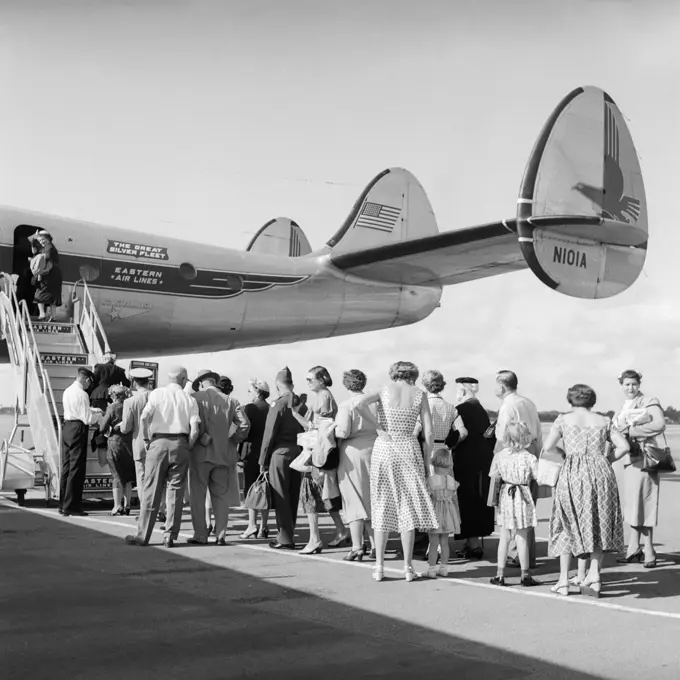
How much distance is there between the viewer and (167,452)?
8.18m

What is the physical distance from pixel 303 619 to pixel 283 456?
3160mm

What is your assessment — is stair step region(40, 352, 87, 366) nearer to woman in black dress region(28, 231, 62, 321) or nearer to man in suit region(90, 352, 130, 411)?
man in suit region(90, 352, 130, 411)

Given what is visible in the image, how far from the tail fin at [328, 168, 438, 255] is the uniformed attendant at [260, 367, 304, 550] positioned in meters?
9.13

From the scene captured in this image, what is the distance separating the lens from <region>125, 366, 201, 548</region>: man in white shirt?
26.8 feet

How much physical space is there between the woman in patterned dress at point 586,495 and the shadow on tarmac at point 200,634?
1.46 metres

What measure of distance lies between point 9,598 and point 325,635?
230cm

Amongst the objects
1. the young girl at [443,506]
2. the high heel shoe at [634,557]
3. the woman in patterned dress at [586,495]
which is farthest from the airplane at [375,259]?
the woman in patterned dress at [586,495]

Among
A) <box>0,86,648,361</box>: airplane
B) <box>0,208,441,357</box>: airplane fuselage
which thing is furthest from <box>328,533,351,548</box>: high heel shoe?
<box>0,208,441,357</box>: airplane fuselage

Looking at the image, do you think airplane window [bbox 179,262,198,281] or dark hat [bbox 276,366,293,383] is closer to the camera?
dark hat [bbox 276,366,293,383]

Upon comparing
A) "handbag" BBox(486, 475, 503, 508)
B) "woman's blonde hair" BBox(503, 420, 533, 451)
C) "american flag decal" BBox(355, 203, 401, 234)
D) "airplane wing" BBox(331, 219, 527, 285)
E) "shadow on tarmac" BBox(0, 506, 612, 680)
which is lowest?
"shadow on tarmac" BBox(0, 506, 612, 680)

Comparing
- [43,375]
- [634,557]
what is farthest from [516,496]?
[43,375]

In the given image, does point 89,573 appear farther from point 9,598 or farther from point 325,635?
point 325,635

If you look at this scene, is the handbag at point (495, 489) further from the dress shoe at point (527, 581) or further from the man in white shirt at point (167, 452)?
the man in white shirt at point (167, 452)

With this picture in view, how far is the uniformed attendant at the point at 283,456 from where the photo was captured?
8258 mm
